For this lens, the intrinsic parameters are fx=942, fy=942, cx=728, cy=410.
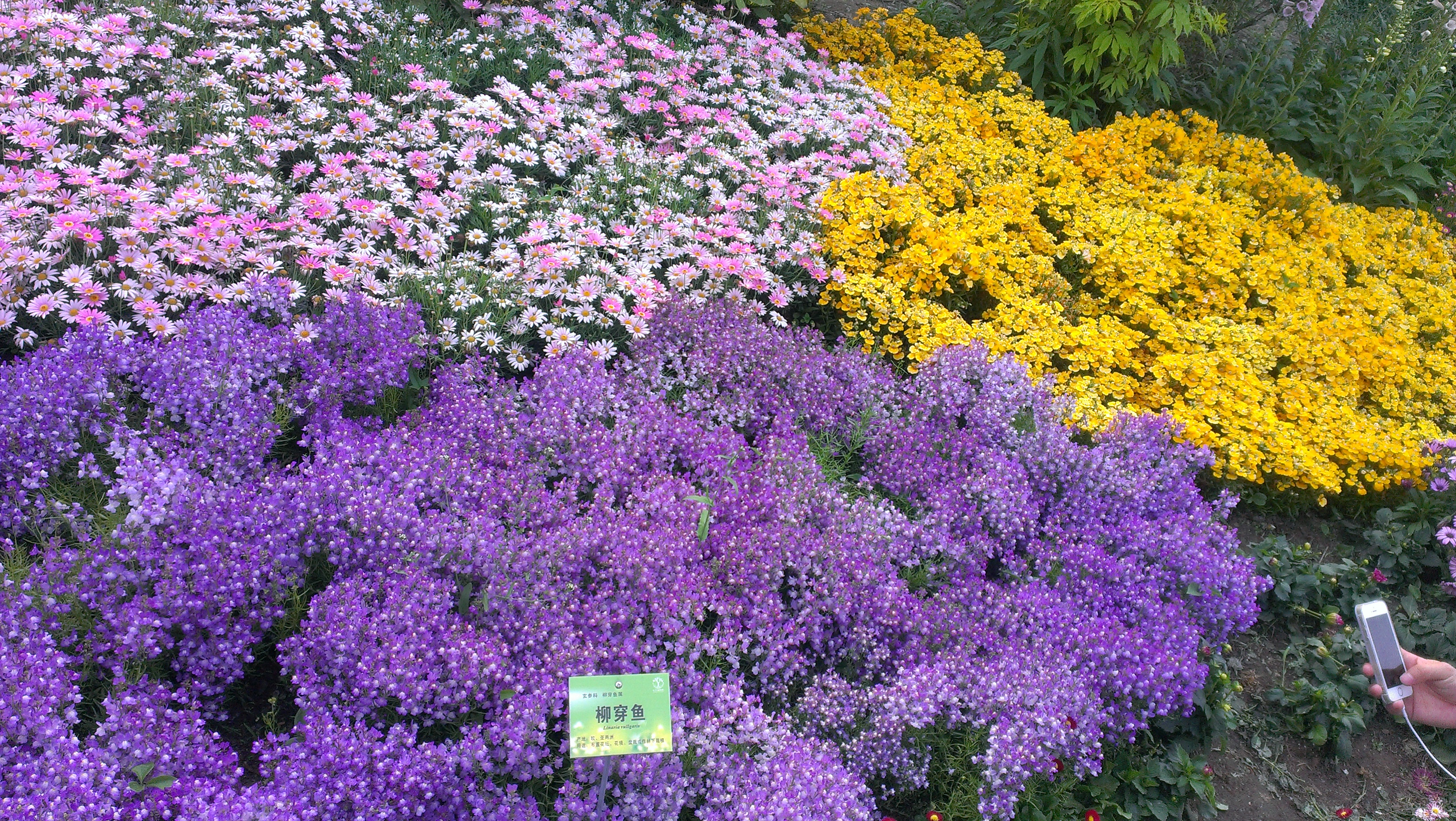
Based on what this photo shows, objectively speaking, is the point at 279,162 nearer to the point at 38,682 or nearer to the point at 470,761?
the point at 38,682

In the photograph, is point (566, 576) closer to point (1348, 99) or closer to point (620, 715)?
point (620, 715)

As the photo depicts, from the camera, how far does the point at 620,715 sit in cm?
212

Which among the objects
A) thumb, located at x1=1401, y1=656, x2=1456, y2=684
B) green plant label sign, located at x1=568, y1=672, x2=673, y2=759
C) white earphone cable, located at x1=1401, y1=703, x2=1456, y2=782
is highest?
green plant label sign, located at x1=568, y1=672, x2=673, y2=759

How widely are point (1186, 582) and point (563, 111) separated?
3.67 meters

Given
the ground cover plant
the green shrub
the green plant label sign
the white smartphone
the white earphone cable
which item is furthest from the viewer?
the green shrub

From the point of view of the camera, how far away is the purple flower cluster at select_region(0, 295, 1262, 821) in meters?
2.24

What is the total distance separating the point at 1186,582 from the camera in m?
3.42

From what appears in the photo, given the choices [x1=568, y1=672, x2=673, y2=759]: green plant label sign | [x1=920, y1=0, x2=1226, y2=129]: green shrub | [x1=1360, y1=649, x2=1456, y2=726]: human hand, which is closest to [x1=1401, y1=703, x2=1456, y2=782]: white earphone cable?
[x1=1360, y1=649, x2=1456, y2=726]: human hand

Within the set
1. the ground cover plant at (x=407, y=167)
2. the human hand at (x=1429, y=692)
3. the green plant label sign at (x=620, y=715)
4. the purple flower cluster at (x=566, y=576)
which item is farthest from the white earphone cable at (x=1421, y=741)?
the ground cover plant at (x=407, y=167)

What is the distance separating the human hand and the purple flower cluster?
0.58 meters

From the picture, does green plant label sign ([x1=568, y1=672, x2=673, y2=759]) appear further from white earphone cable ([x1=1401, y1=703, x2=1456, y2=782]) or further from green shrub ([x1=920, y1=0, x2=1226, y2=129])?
green shrub ([x1=920, y1=0, x2=1226, y2=129])

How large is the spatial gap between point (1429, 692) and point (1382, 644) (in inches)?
20.7

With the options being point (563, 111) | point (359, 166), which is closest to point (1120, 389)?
point (563, 111)

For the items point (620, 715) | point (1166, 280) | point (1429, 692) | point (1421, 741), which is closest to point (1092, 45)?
point (1166, 280)
